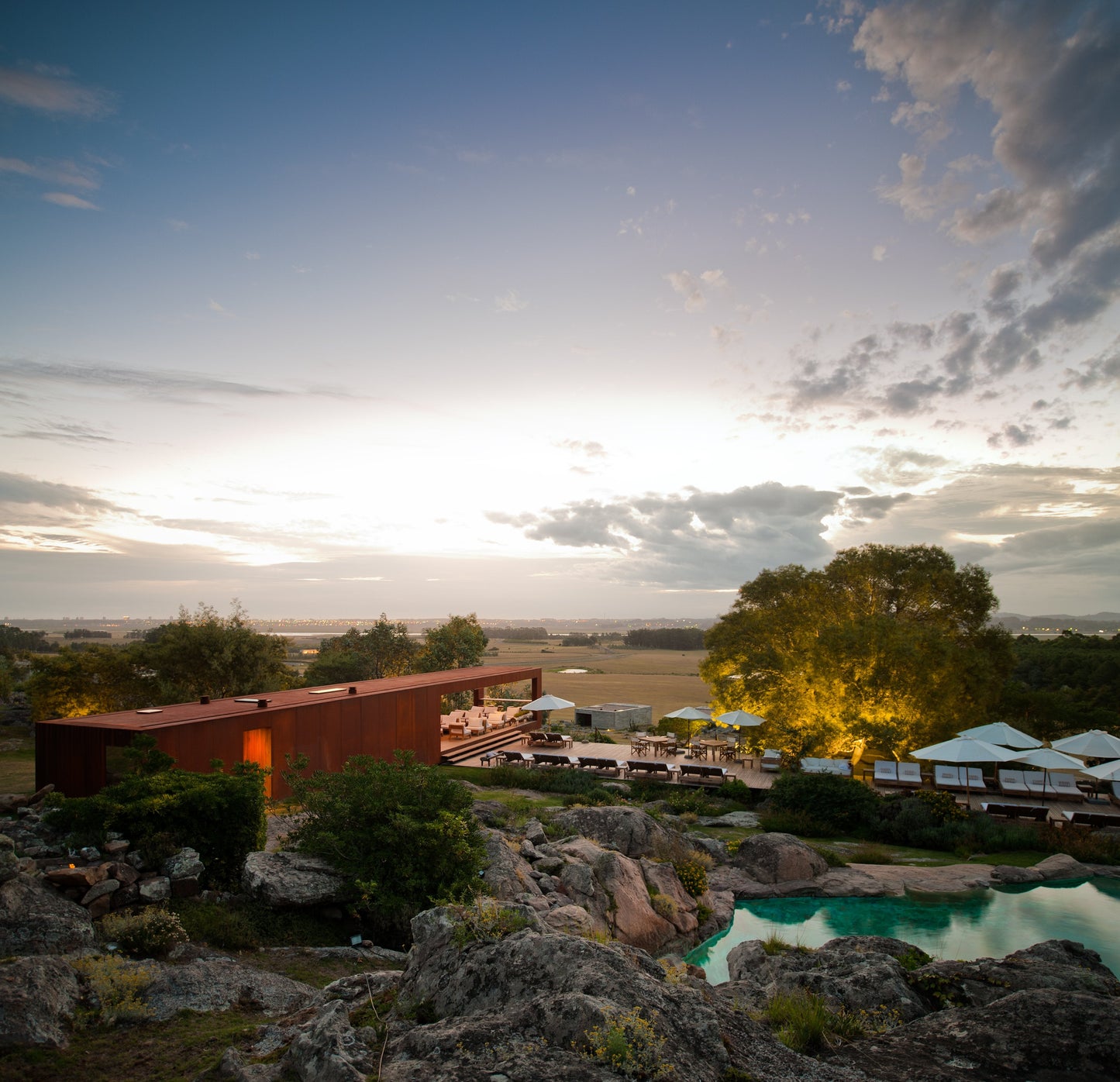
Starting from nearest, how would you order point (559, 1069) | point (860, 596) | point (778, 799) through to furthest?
1. point (559, 1069)
2. point (778, 799)
3. point (860, 596)

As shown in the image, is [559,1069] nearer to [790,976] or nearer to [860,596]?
[790,976]

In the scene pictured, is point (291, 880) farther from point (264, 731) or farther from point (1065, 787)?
point (1065, 787)

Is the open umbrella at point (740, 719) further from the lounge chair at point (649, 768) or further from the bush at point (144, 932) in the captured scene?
the bush at point (144, 932)

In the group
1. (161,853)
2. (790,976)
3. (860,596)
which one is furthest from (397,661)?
(790,976)

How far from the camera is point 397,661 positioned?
4025 cm

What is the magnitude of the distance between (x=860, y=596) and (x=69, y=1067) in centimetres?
2746

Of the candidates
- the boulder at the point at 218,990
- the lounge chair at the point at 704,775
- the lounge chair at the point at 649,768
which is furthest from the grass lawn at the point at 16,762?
the lounge chair at the point at 704,775

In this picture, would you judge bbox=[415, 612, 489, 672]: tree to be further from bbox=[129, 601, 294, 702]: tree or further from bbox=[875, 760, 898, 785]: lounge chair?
bbox=[875, 760, 898, 785]: lounge chair

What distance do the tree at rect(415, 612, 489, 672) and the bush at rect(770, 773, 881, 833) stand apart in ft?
75.7

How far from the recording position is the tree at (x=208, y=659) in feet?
85.2

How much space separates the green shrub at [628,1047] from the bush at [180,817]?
7.17 metres

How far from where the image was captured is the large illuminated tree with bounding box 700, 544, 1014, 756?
855 inches

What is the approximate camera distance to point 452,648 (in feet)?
127

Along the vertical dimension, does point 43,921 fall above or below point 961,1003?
above
